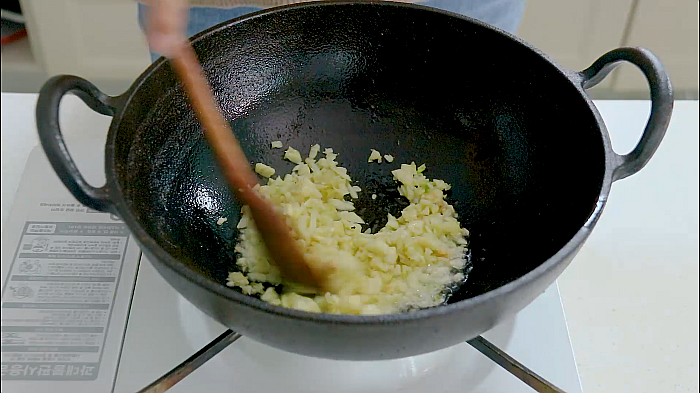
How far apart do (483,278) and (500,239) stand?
6 cm

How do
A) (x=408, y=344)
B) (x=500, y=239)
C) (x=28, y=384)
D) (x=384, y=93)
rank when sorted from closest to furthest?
(x=408, y=344) < (x=28, y=384) < (x=500, y=239) < (x=384, y=93)

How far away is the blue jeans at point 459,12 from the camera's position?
0.94 metres

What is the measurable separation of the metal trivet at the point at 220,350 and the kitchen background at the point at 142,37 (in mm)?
1222

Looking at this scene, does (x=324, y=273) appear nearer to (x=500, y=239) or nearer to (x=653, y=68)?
(x=500, y=239)

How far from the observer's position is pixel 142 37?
69.4 inches

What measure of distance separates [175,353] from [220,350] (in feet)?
0.18

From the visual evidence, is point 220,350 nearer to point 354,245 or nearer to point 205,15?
point 354,245

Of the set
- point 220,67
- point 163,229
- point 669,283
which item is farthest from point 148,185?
point 669,283

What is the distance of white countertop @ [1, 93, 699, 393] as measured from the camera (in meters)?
0.74

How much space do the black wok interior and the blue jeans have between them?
0.42 feet

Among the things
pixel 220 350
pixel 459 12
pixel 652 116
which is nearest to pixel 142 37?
pixel 459 12

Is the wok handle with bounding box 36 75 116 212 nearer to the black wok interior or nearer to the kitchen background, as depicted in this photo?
the black wok interior

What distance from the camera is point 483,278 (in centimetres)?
77

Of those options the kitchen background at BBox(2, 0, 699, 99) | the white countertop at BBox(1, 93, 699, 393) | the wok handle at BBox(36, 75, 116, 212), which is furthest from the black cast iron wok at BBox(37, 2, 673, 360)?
the kitchen background at BBox(2, 0, 699, 99)
